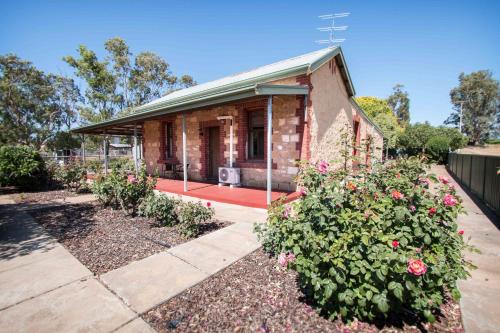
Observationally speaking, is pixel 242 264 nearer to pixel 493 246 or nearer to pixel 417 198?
pixel 417 198

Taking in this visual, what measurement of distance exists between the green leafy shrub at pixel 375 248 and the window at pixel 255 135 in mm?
5995

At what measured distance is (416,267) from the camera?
164 centimetres

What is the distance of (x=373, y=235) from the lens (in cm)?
194

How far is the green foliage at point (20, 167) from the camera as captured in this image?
29.2 feet

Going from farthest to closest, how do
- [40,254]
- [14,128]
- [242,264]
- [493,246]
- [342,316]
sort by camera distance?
[14,128], [493,246], [40,254], [242,264], [342,316]

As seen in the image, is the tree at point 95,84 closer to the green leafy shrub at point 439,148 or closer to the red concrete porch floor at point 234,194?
the red concrete porch floor at point 234,194

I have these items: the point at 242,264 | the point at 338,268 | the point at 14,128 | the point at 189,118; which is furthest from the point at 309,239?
the point at 14,128

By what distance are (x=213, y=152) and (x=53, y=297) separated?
7.73 meters

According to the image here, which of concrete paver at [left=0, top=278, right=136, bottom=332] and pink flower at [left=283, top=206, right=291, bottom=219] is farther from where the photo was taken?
pink flower at [left=283, top=206, right=291, bottom=219]

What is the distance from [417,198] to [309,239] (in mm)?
1130

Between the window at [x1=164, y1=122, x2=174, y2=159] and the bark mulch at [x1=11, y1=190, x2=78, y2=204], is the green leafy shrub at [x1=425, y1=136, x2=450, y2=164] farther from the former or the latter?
the bark mulch at [x1=11, y1=190, x2=78, y2=204]

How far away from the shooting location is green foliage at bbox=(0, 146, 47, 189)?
8.91 metres

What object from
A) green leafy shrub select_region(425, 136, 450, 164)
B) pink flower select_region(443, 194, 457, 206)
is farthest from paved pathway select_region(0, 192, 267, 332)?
green leafy shrub select_region(425, 136, 450, 164)

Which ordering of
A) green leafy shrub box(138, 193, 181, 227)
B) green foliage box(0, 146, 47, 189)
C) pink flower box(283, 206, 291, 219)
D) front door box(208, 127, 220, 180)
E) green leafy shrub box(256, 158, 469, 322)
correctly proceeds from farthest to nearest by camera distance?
front door box(208, 127, 220, 180) < green foliage box(0, 146, 47, 189) < green leafy shrub box(138, 193, 181, 227) < pink flower box(283, 206, 291, 219) < green leafy shrub box(256, 158, 469, 322)
